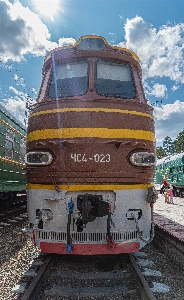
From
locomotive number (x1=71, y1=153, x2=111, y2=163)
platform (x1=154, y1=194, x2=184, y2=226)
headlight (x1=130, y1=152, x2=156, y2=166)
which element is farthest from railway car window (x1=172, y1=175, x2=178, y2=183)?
locomotive number (x1=71, y1=153, x2=111, y2=163)

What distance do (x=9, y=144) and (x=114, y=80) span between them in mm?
4823

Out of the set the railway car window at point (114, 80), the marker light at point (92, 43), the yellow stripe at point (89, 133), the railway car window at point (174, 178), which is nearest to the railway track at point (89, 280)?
the yellow stripe at point (89, 133)

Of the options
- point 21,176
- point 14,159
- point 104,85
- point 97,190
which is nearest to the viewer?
point 97,190

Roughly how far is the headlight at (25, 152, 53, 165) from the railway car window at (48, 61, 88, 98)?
111 cm

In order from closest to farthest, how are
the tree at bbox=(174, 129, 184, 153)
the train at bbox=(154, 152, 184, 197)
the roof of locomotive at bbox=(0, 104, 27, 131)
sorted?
the roof of locomotive at bbox=(0, 104, 27, 131)
the train at bbox=(154, 152, 184, 197)
the tree at bbox=(174, 129, 184, 153)

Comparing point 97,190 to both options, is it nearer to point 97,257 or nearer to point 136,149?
point 136,149

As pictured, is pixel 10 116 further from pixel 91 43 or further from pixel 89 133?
pixel 89 133

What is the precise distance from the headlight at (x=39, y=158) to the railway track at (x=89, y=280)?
149 centimetres

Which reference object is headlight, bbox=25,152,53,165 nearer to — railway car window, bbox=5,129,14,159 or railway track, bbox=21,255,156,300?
railway track, bbox=21,255,156,300

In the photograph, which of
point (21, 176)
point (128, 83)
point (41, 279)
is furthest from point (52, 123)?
point (21, 176)

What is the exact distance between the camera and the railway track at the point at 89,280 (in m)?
3.43

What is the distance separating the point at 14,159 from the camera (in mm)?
9125

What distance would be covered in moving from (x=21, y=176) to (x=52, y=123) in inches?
252

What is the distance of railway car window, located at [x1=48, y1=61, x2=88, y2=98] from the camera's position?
4.68 m
